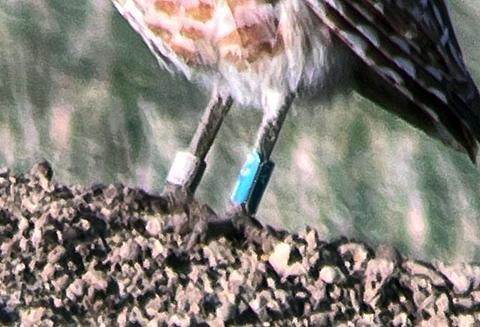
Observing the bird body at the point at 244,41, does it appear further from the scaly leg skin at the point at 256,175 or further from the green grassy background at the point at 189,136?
the green grassy background at the point at 189,136

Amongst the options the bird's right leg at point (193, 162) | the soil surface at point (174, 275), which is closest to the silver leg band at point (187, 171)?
the bird's right leg at point (193, 162)

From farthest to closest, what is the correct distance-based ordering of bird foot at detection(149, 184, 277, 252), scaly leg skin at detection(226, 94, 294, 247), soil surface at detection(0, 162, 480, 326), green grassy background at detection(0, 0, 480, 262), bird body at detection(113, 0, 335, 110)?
green grassy background at detection(0, 0, 480, 262), bird body at detection(113, 0, 335, 110), scaly leg skin at detection(226, 94, 294, 247), bird foot at detection(149, 184, 277, 252), soil surface at detection(0, 162, 480, 326)

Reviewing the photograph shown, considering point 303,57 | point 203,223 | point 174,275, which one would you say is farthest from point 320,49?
point 174,275

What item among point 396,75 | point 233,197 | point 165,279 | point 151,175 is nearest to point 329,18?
point 396,75

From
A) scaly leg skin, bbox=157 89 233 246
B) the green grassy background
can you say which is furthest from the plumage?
the green grassy background

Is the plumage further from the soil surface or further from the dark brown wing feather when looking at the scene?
the soil surface

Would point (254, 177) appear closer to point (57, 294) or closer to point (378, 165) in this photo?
point (57, 294)

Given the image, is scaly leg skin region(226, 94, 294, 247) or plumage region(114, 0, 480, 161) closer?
scaly leg skin region(226, 94, 294, 247)

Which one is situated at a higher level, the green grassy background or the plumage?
the plumage
